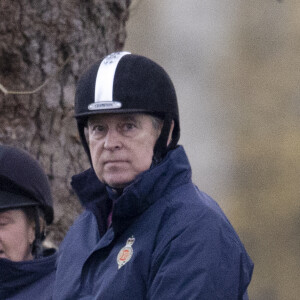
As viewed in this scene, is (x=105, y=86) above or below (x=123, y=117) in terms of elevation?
above

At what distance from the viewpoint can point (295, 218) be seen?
15.8 meters

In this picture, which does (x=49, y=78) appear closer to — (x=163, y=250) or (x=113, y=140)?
(x=113, y=140)

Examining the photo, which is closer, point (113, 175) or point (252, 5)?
point (113, 175)

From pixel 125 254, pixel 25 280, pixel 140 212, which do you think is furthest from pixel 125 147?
pixel 25 280

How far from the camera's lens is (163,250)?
308 cm

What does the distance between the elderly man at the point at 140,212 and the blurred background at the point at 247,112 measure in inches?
475

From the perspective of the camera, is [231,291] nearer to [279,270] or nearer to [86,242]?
[86,242]

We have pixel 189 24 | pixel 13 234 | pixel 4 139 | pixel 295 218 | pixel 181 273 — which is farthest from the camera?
pixel 189 24

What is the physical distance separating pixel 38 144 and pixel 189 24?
15425mm

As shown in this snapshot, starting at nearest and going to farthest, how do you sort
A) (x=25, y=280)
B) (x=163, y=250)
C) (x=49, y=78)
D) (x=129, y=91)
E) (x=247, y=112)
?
(x=163, y=250) < (x=129, y=91) < (x=25, y=280) < (x=49, y=78) < (x=247, y=112)

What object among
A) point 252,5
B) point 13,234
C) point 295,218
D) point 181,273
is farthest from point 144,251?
point 252,5

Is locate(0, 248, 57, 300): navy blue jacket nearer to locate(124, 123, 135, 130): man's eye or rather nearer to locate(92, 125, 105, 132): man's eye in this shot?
locate(92, 125, 105, 132): man's eye

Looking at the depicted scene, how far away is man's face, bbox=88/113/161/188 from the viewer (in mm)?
3367

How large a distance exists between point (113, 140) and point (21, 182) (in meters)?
0.84
